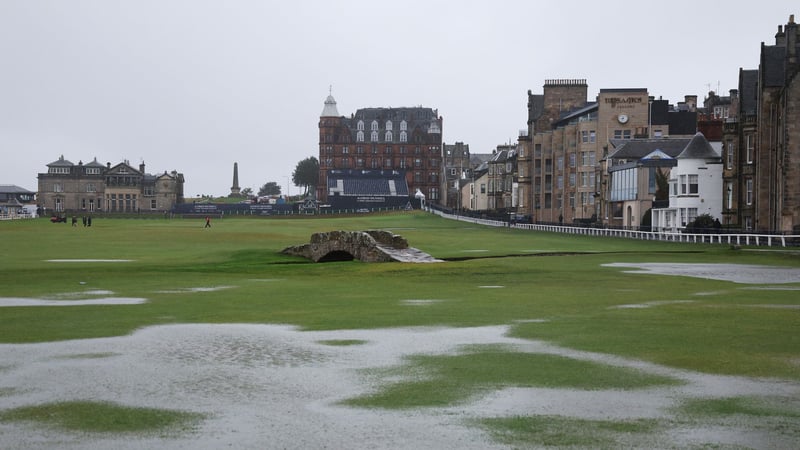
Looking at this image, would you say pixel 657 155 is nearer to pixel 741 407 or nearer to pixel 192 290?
pixel 192 290

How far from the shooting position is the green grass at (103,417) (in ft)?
40.1

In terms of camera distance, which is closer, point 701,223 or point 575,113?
point 701,223

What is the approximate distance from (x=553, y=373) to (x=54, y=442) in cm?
796

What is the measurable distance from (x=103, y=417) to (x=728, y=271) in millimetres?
33814

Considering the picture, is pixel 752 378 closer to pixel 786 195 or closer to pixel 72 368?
pixel 72 368

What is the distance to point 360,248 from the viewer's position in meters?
50.2

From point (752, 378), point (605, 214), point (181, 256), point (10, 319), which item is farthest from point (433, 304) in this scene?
point (605, 214)

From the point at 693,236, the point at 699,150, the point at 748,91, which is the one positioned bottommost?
the point at 693,236

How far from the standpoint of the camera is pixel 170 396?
46.6 ft

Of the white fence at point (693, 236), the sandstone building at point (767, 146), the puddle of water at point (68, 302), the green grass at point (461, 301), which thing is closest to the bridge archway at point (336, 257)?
the green grass at point (461, 301)

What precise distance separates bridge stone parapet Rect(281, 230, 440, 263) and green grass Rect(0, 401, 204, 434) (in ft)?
115

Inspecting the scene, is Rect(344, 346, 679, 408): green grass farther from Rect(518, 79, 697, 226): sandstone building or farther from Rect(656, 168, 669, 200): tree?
Rect(518, 79, 697, 226): sandstone building

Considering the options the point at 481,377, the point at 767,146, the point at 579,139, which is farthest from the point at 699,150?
the point at 481,377

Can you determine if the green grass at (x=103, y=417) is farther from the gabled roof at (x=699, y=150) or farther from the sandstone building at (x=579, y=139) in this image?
the sandstone building at (x=579, y=139)
